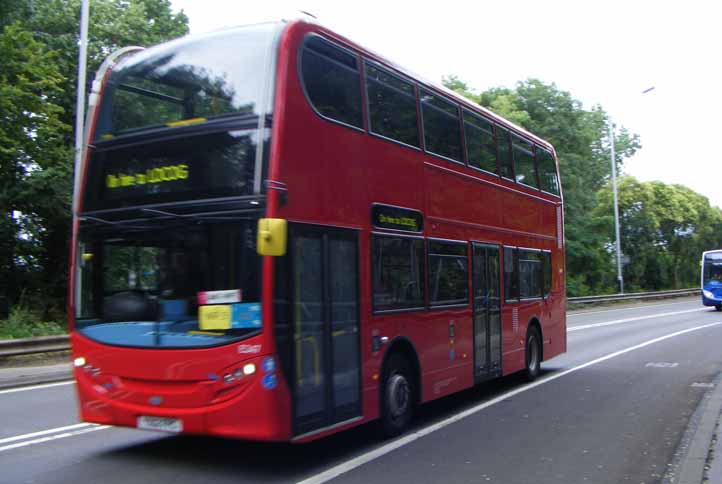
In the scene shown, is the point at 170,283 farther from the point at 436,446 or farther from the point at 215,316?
the point at 436,446

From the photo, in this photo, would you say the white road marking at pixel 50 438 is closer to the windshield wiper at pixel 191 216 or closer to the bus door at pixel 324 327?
the windshield wiper at pixel 191 216

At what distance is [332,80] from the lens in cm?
757

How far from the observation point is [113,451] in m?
7.45

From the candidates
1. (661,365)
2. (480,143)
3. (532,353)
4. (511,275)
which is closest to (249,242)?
(480,143)

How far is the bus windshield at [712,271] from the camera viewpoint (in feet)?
125

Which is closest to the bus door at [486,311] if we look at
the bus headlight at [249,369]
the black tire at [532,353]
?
the black tire at [532,353]

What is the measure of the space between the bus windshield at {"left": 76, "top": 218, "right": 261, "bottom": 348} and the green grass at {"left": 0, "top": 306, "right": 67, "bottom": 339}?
423 inches

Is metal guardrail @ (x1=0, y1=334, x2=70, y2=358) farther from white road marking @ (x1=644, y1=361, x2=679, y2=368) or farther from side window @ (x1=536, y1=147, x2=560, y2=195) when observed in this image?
white road marking @ (x1=644, y1=361, x2=679, y2=368)

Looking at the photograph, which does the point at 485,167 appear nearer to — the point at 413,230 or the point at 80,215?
the point at 413,230

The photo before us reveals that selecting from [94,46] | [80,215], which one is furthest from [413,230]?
[94,46]

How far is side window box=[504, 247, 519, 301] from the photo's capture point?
12.1 metres

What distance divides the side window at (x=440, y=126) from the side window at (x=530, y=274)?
3.15m

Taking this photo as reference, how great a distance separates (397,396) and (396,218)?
204 cm

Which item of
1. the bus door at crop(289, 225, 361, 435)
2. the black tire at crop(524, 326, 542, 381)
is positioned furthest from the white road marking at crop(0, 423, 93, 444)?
the black tire at crop(524, 326, 542, 381)
